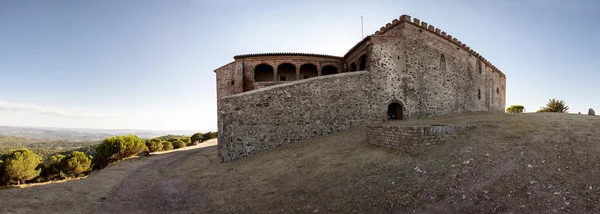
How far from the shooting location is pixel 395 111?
18.8 meters

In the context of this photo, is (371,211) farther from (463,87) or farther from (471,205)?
(463,87)

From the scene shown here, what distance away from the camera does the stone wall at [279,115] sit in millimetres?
14781

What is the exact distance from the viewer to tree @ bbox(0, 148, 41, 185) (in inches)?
758

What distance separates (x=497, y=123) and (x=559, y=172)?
16.0 feet

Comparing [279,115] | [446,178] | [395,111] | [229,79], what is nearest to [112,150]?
[229,79]

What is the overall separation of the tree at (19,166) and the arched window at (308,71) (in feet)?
74.7

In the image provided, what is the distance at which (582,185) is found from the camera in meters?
5.37

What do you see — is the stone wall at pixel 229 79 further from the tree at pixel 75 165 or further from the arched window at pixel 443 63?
the arched window at pixel 443 63

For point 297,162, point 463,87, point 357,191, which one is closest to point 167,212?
point 297,162

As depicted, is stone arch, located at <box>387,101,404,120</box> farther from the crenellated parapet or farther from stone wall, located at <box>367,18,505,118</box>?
the crenellated parapet

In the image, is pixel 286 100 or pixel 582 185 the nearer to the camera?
pixel 582 185

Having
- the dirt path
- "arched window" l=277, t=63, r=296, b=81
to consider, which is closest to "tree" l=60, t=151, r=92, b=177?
the dirt path

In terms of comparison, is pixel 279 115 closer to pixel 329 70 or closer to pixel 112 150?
pixel 329 70

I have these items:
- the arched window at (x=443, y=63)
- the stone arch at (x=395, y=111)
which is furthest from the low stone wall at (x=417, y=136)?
the arched window at (x=443, y=63)
